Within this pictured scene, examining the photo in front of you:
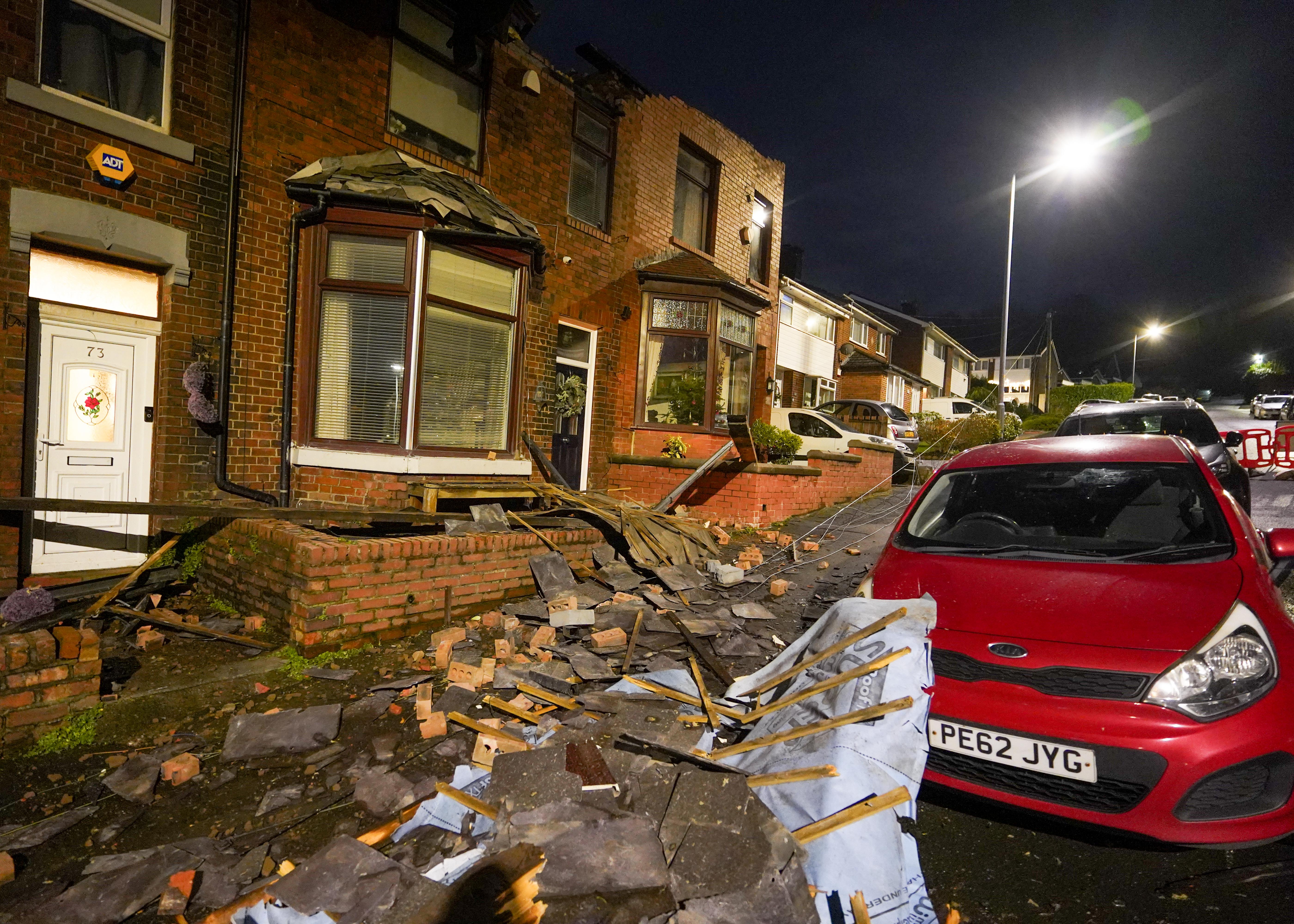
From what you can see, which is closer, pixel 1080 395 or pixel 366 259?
pixel 366 259

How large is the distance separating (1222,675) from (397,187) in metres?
6.97

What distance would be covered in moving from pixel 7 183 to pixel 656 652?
6.07m

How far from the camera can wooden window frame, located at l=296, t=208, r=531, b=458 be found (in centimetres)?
664

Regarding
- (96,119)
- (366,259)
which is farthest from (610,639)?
(96,119)

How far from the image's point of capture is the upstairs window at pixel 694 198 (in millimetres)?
11883

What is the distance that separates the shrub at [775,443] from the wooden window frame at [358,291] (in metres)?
5.49

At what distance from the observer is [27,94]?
5.10 m

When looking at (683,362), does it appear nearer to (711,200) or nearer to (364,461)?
(711,200)

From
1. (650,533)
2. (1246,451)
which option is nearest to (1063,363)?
(1246,451)

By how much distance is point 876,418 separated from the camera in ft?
60.5

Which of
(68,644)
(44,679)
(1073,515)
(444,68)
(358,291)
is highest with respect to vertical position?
(444,68)

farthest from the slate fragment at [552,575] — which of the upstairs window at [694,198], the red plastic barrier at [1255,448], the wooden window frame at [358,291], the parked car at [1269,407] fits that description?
the parked car at [1269,407]

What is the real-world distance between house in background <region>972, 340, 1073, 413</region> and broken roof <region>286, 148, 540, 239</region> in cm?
5030

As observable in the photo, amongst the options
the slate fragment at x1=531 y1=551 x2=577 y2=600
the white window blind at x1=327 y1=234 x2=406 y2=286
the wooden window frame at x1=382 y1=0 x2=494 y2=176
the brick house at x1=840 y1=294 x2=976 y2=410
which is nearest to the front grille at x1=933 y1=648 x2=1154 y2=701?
the slate fragment at x1=531 y1=551 x2=577 y2=600
